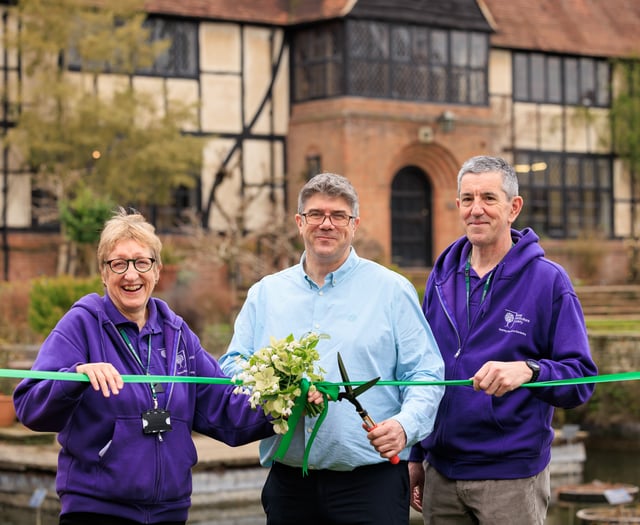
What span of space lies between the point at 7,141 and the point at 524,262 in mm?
19534

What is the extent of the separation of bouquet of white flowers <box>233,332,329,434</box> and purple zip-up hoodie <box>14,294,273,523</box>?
0.31m

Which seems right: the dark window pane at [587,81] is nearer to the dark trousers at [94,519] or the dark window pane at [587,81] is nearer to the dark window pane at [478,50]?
the dark window pane at [478,50]

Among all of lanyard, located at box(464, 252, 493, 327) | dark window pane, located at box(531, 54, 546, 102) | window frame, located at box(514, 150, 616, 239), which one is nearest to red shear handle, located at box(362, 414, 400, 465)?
lanyard, located at box(464, 252, 493, 327)

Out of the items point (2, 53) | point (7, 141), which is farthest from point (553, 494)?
point (2, 53)

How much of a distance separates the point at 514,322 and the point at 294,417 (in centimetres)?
102

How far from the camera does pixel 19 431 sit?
13.3 m

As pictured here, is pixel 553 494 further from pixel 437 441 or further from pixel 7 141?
pixel 7 141

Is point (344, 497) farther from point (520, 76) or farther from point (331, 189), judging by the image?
point (520, 76)

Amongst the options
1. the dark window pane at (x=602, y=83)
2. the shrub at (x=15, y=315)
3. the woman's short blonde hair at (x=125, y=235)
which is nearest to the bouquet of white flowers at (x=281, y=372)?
the woman's short blonde hair at (x=125, y=235)

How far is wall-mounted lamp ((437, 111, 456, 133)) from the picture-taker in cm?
2641

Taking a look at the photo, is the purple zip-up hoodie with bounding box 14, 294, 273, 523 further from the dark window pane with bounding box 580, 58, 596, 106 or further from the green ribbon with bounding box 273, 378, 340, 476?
the dark window pane with bounding box 580, 58, 596, 106

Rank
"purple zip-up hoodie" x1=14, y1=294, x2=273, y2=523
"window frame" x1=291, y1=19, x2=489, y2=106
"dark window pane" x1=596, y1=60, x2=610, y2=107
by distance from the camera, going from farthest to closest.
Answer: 1. "dark window pane" x1=596, y1=60, x2=610, y2=107
2. "window frame" x1=291, y1=19, x2=489, y2=106
3. "purple zip-up hoodie" x1=14, y1=294, x2=273, y2=523

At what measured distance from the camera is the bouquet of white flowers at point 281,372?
13.8 ft

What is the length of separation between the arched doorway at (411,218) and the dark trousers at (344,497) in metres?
22.9
